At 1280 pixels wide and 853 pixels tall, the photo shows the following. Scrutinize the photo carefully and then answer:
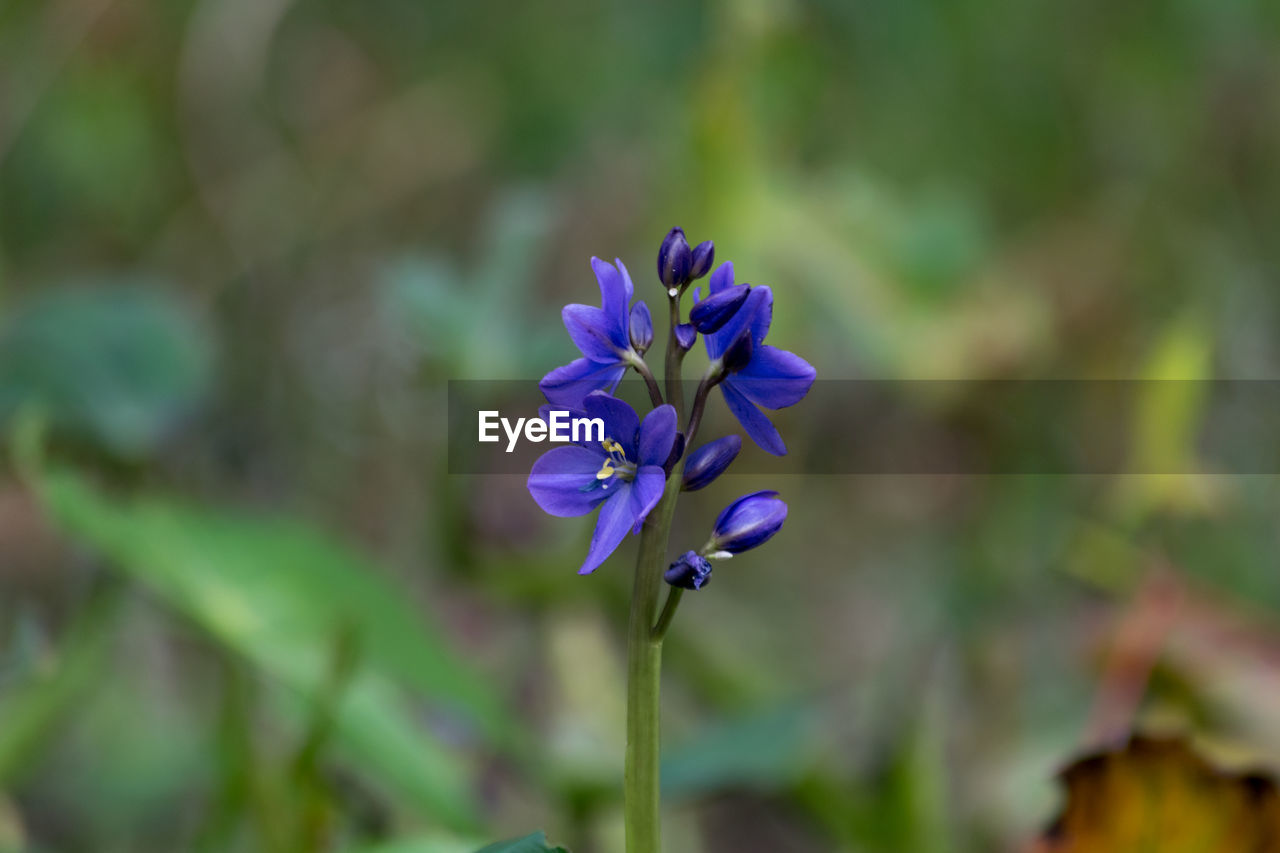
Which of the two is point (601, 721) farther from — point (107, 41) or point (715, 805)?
point (107, 41)

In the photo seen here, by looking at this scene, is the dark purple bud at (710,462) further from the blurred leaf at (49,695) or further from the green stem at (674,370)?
the blurred leaf at (49,695)

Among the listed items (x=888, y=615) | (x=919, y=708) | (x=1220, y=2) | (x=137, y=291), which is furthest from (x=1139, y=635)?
(x=1220, y=2)

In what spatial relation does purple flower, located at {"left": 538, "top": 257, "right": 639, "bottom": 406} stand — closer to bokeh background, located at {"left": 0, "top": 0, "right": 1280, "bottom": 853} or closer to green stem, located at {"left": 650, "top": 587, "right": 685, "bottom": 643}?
green stem, located at {"left": 650, "top": 587, "right": 685, "bottom": 643}

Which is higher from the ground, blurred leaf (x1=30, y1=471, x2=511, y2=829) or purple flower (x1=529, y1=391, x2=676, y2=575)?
blurred leaf (x1=30, y1=471, x2=511, y2=829)

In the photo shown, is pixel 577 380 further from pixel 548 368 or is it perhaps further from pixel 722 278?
pixel 548 368

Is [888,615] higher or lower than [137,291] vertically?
lower

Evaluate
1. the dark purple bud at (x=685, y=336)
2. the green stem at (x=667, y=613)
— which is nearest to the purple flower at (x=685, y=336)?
the dark purple bud at (x=685, y=336)

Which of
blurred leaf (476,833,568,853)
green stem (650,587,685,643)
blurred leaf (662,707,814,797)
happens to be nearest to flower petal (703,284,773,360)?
green stem (650,587,685,643)

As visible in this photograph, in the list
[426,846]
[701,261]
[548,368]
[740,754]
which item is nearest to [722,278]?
[701,261]
